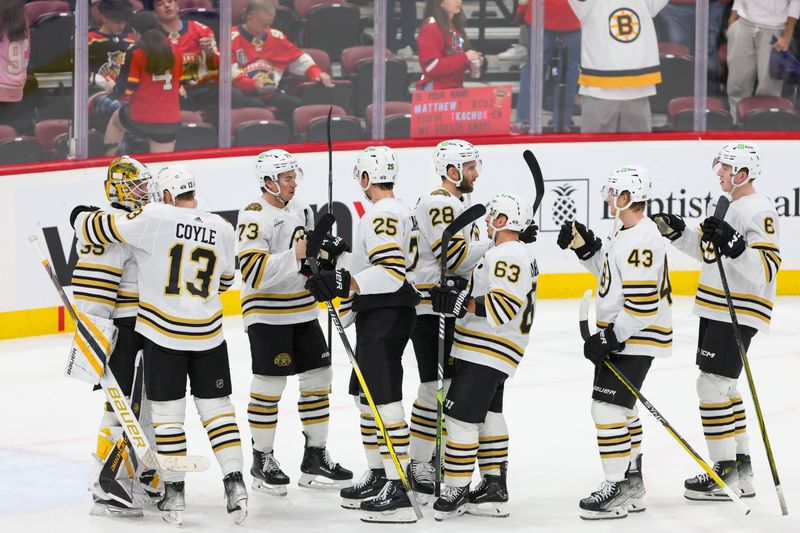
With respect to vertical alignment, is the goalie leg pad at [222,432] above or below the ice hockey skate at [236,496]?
above

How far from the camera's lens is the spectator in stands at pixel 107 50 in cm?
839

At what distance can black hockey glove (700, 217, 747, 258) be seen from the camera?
16.8ft

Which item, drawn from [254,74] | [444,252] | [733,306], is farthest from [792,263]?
[444,252]

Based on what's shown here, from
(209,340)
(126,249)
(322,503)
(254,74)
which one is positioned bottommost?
(322,503)

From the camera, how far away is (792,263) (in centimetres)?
995

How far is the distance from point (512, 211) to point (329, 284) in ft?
2.30

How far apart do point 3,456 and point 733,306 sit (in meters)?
3.04

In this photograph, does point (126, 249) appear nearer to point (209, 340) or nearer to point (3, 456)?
point (209, 340)

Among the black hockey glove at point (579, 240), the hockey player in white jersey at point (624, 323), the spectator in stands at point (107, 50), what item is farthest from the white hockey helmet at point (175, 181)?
the spectator in stands at point (107, 50)

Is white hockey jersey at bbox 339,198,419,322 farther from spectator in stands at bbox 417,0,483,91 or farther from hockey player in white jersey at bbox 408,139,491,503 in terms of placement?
spectator in stands at bbox 417,0,483,91

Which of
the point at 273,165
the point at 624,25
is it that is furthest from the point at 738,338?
the point at 624,25

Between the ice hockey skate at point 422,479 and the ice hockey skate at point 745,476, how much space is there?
1180 mm

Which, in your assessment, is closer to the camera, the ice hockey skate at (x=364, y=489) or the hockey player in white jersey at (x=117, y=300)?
the hockey player in white jersey at (x=117, y=300)

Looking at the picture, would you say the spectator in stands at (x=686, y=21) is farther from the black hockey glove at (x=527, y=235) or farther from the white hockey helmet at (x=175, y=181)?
the white hockey helmet at (x=175, y=181)
